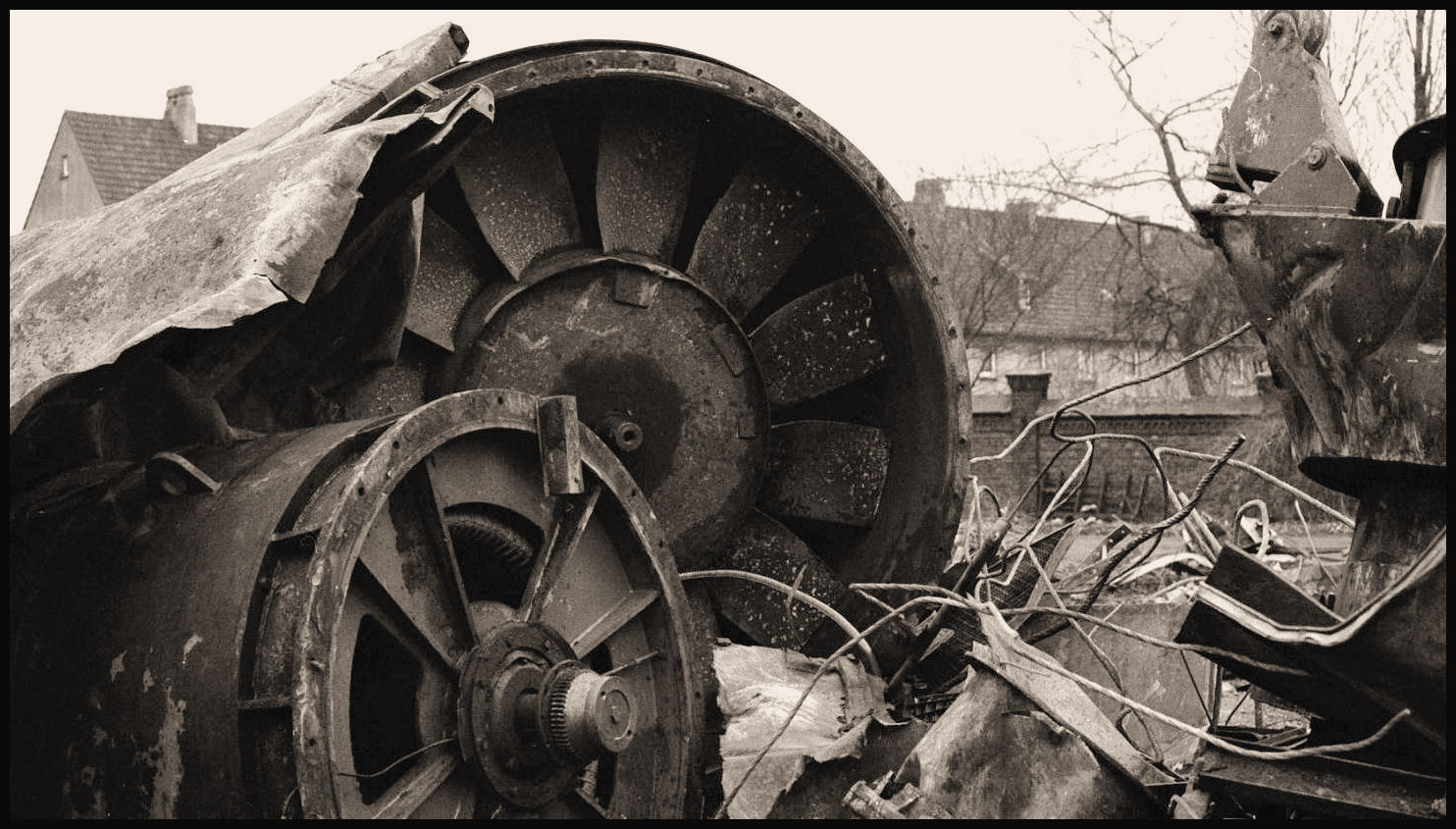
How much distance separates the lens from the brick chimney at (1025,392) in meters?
20.8

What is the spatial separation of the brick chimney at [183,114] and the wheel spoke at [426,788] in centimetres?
2843

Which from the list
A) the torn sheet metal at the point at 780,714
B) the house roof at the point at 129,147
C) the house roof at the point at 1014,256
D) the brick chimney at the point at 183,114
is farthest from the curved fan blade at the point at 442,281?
the brick chimney at the point at 183,114

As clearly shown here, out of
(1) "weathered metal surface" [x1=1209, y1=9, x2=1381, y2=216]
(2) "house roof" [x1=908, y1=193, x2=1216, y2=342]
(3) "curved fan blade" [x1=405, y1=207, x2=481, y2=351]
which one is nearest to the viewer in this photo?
(1) "weathered metal surface" [x1=1209, y1=9, x2=1381, y2=216]

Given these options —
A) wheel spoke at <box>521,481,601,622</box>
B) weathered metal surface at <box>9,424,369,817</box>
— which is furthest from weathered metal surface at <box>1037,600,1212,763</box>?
weathered metal surface at <box>9,424,369,817</box>

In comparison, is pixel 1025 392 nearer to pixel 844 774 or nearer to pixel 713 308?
pixel 713 308

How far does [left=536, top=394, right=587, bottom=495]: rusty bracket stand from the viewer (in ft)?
10.4

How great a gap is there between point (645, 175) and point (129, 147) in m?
26.8

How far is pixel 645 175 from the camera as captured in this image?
4.63 meters

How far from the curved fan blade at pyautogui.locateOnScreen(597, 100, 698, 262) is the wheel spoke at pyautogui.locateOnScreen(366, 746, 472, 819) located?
2.00 meters

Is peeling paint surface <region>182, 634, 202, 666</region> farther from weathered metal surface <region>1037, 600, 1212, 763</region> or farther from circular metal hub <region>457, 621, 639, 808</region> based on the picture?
weathered metal surface <region>1037, 600, 1212, 763</region>

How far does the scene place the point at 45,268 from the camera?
3.25m

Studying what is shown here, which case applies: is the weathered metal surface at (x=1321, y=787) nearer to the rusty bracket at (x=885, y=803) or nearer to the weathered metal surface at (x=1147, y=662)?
the rusty bracket at (x=885, y=803)

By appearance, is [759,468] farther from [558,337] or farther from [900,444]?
[558,337]

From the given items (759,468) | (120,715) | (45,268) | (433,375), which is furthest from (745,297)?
(120,715)
